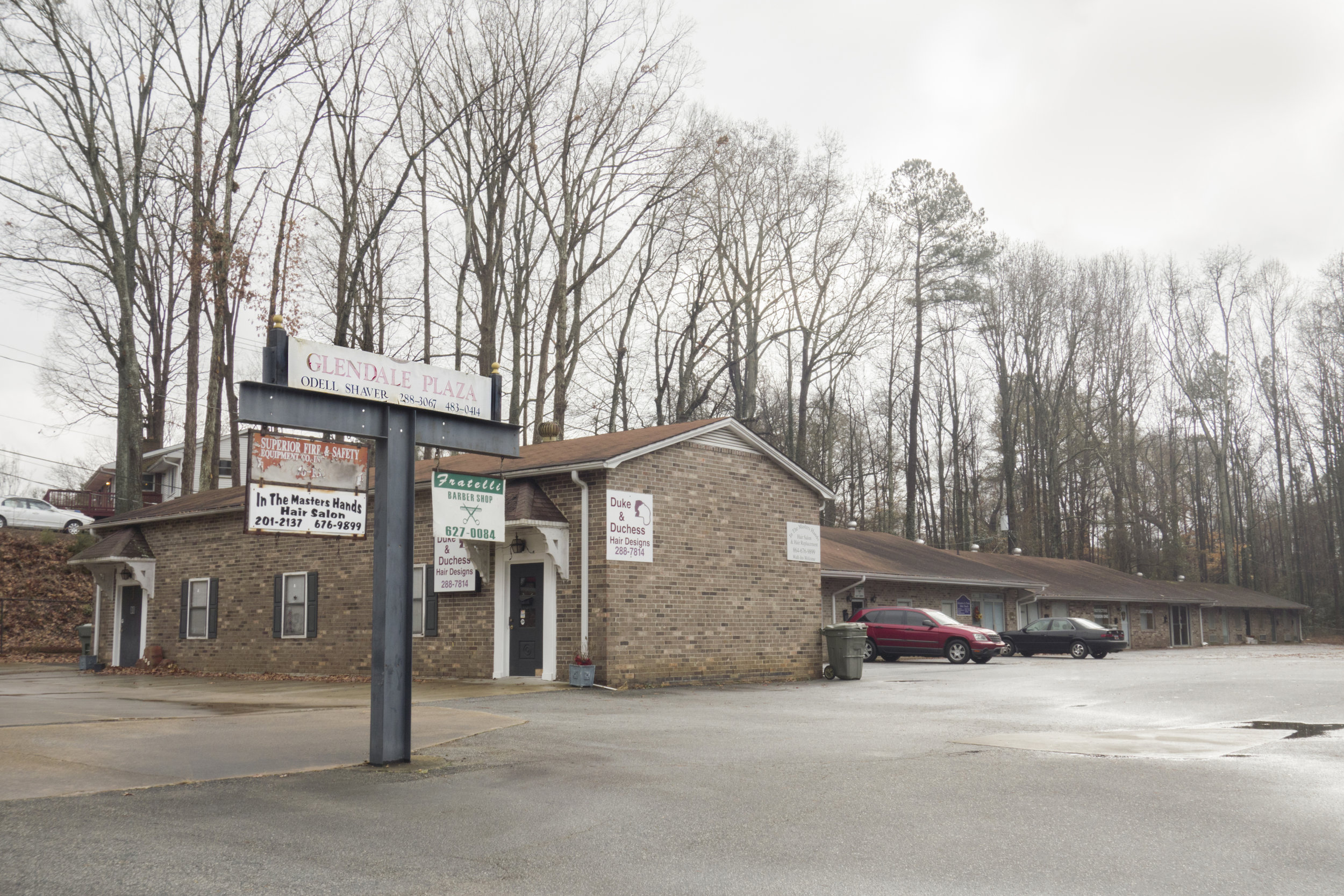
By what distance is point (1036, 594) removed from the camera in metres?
39.2

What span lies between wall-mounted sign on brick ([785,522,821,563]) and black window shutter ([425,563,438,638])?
22.7ft

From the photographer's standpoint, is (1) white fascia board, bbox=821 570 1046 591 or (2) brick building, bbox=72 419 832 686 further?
(1) white fascia board, bbox=821 570 1046 591

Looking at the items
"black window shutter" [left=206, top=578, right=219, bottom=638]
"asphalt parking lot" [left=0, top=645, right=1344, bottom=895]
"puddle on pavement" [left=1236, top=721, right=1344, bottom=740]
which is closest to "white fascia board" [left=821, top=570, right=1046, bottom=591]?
"black window shutter" [left=206, top=578, right=219, bottom=638]

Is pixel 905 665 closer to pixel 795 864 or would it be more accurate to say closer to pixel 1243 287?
pixel 795 864

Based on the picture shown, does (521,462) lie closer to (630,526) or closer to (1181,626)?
(630,526)

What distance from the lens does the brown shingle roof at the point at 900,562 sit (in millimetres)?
31578

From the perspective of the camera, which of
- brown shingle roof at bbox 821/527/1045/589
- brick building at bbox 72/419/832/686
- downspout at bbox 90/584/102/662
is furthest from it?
brown shingle roof at bbox 821/527/1045/589

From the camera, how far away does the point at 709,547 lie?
1977cm

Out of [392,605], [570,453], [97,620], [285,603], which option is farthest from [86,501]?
[392,605]

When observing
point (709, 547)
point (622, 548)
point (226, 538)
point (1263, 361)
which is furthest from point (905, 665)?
point (1263, 361)

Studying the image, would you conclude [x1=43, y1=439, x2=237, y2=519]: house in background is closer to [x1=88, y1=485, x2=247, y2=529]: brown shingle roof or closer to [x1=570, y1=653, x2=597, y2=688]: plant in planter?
[x1=88, y1=485, x2=247, y2=529]: brown shingle roof

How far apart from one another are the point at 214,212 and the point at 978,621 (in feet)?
90.7

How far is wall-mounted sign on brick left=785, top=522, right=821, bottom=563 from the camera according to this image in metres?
21.7

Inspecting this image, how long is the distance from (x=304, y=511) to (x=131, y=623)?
18.8 m
